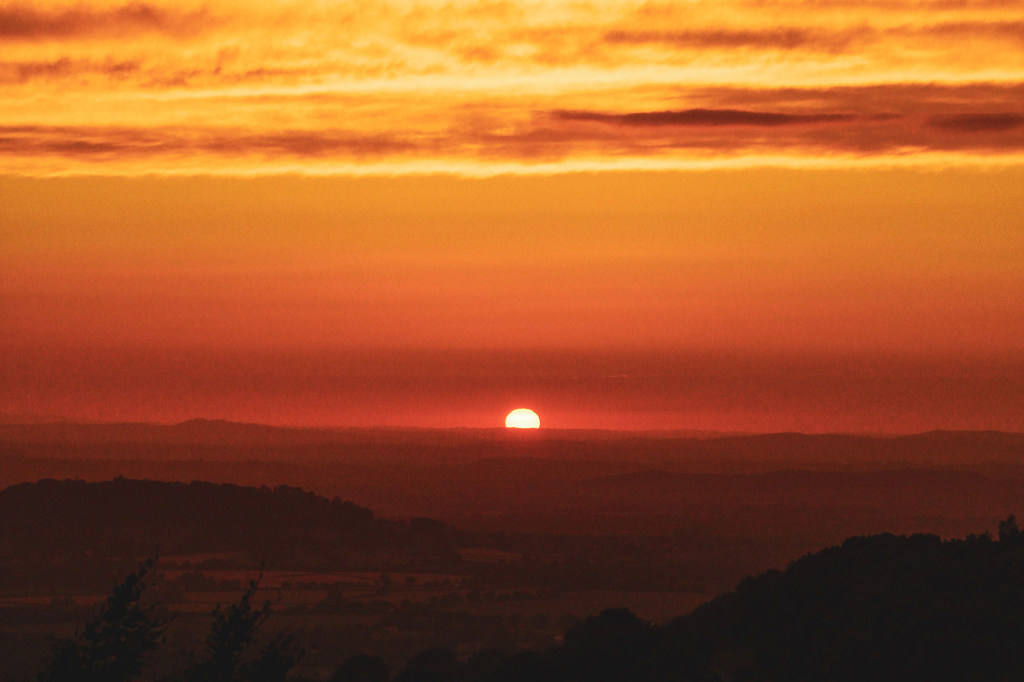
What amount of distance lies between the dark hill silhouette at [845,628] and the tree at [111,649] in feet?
33.7

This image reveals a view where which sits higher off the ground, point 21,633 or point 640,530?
point 640,530

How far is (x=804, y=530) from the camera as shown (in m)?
148

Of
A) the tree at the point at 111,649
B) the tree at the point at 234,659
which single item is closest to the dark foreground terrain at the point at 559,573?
the tree at the point at 234,659

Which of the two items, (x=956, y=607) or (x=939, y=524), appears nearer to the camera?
(x=956, y=607)

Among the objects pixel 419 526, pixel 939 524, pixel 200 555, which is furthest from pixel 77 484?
pixel 939 524

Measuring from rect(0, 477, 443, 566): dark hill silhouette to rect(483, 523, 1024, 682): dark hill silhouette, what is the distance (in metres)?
89.2

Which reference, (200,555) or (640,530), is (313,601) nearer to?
(200,555)

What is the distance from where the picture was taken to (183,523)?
438ft

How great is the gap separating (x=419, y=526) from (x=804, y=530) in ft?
134

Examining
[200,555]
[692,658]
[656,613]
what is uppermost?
[200,555]

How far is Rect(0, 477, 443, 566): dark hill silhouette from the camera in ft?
406

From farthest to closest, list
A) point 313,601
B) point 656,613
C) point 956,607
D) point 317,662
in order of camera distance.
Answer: point 313,601, point 656,613, point 317,662, point 956,607

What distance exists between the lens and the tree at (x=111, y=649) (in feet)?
87.5

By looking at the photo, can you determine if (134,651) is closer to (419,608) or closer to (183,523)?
(419,608)
